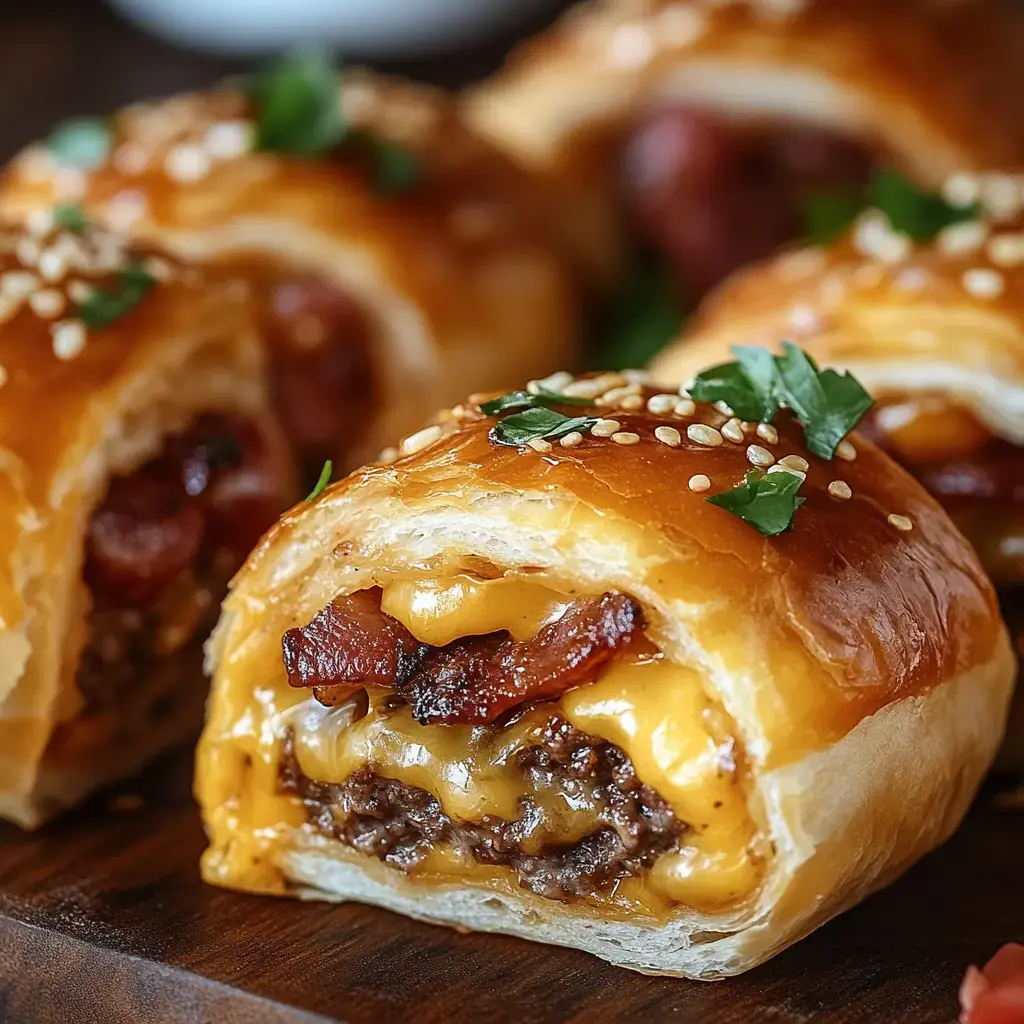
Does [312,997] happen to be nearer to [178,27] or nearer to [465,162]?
[465,162]

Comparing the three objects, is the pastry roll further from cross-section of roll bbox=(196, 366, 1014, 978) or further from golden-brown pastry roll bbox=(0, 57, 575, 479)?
golden-brown pastry roll bbox=(0, 57, 575, 479)

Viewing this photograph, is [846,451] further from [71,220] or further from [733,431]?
[71,220]

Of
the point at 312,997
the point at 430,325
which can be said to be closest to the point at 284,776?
the point at 312,997

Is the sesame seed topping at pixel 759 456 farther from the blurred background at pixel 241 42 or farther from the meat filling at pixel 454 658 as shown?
the blurred background at pixel 241 42

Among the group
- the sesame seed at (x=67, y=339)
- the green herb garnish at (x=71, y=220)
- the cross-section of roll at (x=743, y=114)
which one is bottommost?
the cross-section of roll at (x=743, y=114)

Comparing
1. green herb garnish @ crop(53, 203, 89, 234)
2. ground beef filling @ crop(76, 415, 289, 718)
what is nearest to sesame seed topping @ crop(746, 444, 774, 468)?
ground beef filling @ crop(76, 415, 289, 718)

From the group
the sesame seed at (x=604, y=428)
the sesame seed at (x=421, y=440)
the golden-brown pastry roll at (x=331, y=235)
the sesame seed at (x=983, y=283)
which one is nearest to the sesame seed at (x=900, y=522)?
the sesame seed at (x=604, y=428)

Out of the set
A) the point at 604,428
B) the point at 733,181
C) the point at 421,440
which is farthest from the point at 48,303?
the point at 733,181
